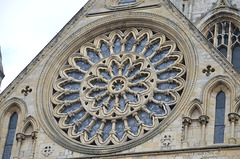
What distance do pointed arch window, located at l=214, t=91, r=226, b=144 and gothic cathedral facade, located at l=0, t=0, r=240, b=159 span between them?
1.1 inches

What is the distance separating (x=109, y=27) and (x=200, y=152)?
19.9 ft

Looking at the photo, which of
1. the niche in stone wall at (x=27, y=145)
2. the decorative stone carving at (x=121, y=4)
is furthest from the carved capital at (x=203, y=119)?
the decorative stone carving at (x=121, y=4)

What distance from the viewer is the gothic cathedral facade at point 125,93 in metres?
26.3

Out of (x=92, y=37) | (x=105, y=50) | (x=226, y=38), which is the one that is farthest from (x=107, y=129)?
(x=226, y=38)

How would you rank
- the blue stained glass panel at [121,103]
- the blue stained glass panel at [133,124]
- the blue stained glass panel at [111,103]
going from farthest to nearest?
the blue stained glass panel at [111,103] → the blue stained glass panel at [121,103] → the blue stained glass panel at [133,124]

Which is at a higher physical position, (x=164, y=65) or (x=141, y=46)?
(x=141, y=46)

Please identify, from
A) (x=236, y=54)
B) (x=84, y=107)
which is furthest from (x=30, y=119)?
(x=236, y=54)

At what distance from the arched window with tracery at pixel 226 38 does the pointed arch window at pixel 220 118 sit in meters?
6.81

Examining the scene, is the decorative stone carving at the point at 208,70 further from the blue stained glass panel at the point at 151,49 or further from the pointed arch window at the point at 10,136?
the pointed arch window at the point at 10,136

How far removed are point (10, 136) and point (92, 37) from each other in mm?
4125

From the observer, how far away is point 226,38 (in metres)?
35.0

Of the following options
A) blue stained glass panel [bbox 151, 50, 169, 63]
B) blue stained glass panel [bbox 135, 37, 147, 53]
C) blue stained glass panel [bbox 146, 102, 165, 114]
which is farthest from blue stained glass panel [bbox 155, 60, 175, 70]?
blue stained glass panel [bbox 146, 102, 165, 114]

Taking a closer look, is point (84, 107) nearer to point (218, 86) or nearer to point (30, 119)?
point (30, 119)

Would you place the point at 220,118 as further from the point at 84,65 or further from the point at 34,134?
the point at 34,134
